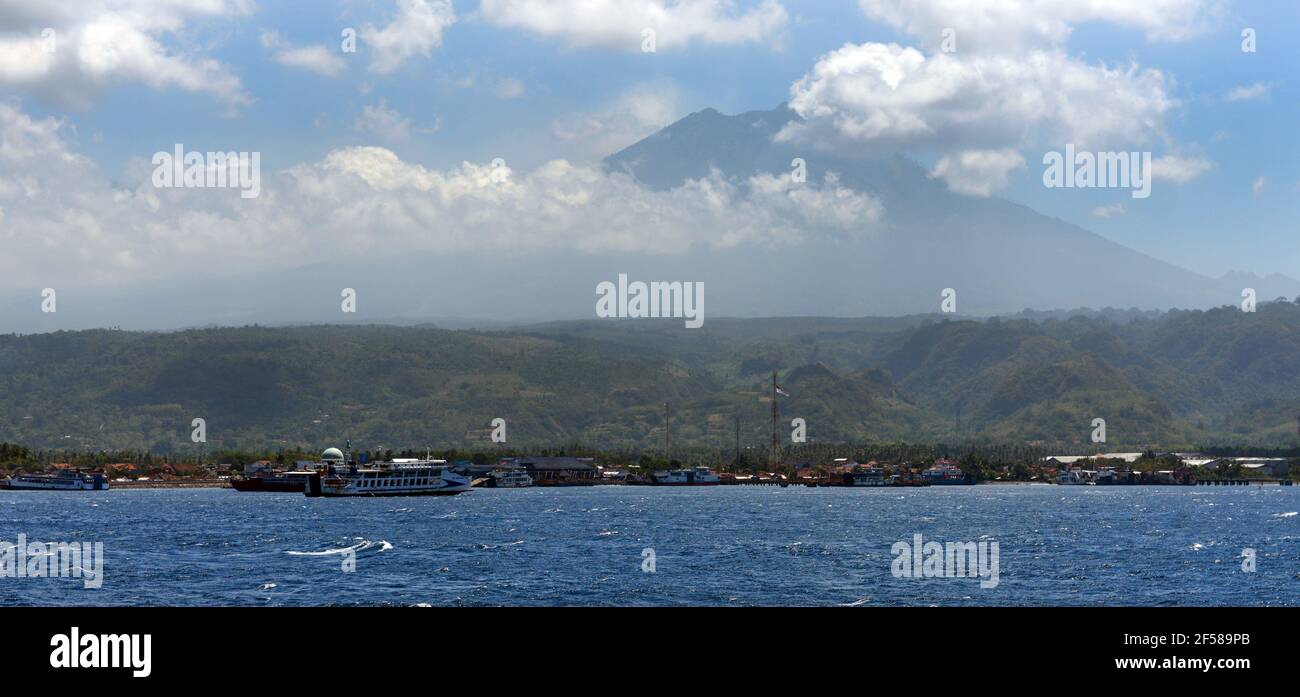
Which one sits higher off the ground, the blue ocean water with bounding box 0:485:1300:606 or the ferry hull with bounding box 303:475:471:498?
the blue ocean water with bounding box 0:485:1300:606

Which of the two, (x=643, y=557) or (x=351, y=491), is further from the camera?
(x=351, y=491)

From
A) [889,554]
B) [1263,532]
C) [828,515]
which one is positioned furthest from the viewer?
[828,515]

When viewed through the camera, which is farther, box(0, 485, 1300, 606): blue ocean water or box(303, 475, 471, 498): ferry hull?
box(303, 475, 471, 498): ferry hull

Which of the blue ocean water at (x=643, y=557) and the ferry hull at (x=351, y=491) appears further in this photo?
the ferry hull at (x=351, y=491)

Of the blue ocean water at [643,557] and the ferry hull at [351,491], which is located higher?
the blue ocean water at [643,557]

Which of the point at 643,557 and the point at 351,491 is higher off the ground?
the point at 643,557
